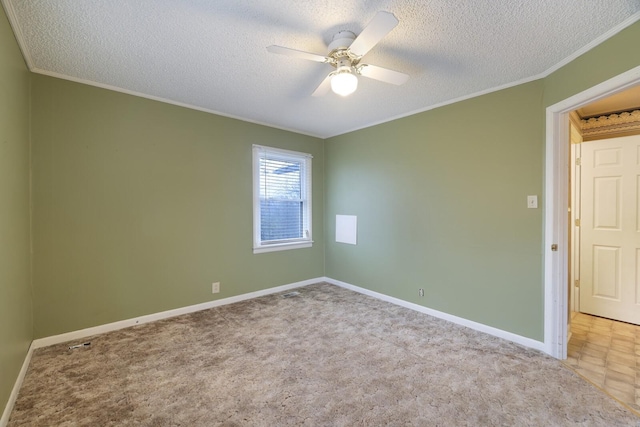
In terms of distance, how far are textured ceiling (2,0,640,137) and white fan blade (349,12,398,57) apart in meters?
0.20

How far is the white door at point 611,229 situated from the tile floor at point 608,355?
0.73 ft

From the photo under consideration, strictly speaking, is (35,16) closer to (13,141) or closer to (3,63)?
(3,63)

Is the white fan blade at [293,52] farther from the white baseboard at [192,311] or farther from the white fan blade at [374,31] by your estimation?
the white baseboard at [192,311]

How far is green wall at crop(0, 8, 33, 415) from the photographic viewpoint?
1.63 meters

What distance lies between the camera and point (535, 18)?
1725mm

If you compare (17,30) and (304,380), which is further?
(304,380)

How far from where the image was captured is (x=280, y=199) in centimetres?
417

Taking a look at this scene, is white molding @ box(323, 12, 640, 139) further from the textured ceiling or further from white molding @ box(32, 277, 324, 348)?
white molding @ box(32, 277, 324, 348)

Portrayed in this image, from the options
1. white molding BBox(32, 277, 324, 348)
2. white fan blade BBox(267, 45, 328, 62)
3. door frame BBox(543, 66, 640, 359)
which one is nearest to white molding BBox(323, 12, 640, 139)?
door frame BBox(543, 66, 640, 359)

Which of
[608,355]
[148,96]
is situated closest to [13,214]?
[148,96]

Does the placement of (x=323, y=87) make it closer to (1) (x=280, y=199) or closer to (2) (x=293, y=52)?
(2) (x=293, y=52)

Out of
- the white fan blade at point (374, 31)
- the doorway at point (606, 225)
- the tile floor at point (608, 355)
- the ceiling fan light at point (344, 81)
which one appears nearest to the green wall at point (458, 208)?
the tile floor at point (608, 355)

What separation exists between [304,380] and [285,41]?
2.43m

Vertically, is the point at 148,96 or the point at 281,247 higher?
the point at 148,96
